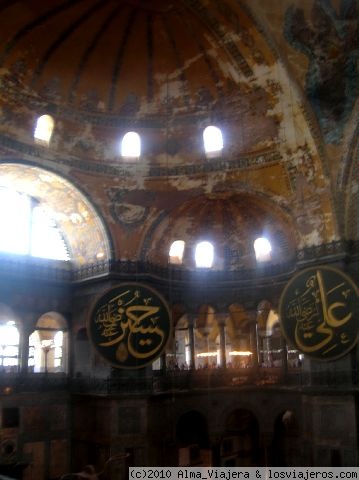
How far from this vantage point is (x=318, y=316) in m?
12.7

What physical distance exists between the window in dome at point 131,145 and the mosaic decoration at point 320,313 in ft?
19.7

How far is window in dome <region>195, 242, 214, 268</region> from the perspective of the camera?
56.6 ft

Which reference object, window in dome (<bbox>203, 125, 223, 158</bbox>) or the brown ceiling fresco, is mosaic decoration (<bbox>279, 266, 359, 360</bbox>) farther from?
window in dome (<bbox>203, 125, 223, 158</bbox>)

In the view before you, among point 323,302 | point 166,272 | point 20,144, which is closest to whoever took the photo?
point 323,302

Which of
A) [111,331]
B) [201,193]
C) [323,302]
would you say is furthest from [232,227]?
[111,331]

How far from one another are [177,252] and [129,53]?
20.1 ft

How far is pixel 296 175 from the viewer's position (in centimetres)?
1462

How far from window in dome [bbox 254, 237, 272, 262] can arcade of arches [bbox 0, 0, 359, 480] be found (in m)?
0.04

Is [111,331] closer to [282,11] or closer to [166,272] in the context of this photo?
[166,272]

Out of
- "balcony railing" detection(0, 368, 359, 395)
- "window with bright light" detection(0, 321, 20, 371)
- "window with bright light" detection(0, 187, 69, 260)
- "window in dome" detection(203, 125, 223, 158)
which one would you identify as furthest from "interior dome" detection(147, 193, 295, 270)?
"window with bright light" detection(0, 321, 20, 371)

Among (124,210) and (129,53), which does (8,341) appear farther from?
(129,53)

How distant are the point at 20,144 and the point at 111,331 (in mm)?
5753

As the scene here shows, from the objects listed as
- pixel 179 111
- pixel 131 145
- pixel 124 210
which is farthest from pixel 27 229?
pixel 179 111

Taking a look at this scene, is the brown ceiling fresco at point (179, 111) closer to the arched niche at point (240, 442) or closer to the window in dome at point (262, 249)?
the window in dome at point (262, 249)
